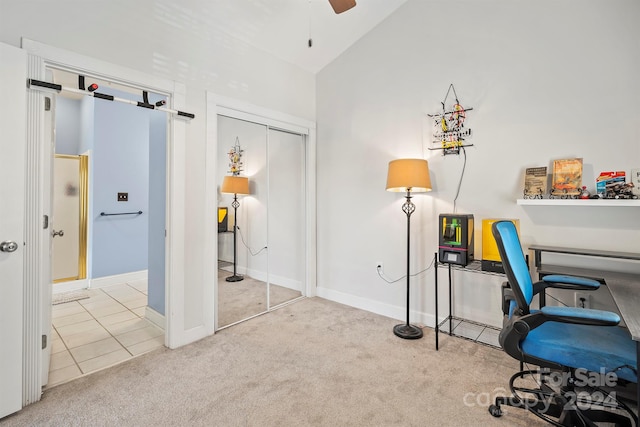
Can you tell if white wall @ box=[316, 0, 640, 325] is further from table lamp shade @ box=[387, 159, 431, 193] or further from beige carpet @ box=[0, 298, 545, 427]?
beige carpet @ box=[0, 298, 545, 427]

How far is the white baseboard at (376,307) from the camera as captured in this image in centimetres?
308

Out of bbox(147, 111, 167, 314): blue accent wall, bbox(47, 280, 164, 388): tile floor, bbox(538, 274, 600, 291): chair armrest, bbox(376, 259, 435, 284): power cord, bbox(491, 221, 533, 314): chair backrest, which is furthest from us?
bbox(376, 259, 435, 284): power cord

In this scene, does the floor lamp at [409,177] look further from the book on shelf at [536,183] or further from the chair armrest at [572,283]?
the chair armrest at [572,283]

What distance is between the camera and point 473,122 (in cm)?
275

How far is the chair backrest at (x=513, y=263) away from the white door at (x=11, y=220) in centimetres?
271

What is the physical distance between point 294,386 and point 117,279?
12.3 ft

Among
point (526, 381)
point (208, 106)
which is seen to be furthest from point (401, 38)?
point (526, 381)

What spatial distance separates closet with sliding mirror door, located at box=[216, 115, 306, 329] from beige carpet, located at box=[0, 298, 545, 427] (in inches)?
22.8

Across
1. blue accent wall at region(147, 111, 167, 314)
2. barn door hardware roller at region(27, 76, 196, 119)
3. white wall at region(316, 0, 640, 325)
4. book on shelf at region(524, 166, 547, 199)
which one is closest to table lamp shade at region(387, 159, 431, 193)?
white wall at region(316, 0, 640, 325)

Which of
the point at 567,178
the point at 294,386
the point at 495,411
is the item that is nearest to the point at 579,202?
the point at 567,178

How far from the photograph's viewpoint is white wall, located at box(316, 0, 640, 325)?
7.14 feet

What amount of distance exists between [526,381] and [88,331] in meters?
3.76

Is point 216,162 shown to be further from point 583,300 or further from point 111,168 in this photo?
point 583,300

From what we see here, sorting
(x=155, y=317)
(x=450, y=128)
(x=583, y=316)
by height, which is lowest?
(x=155, y=317)
